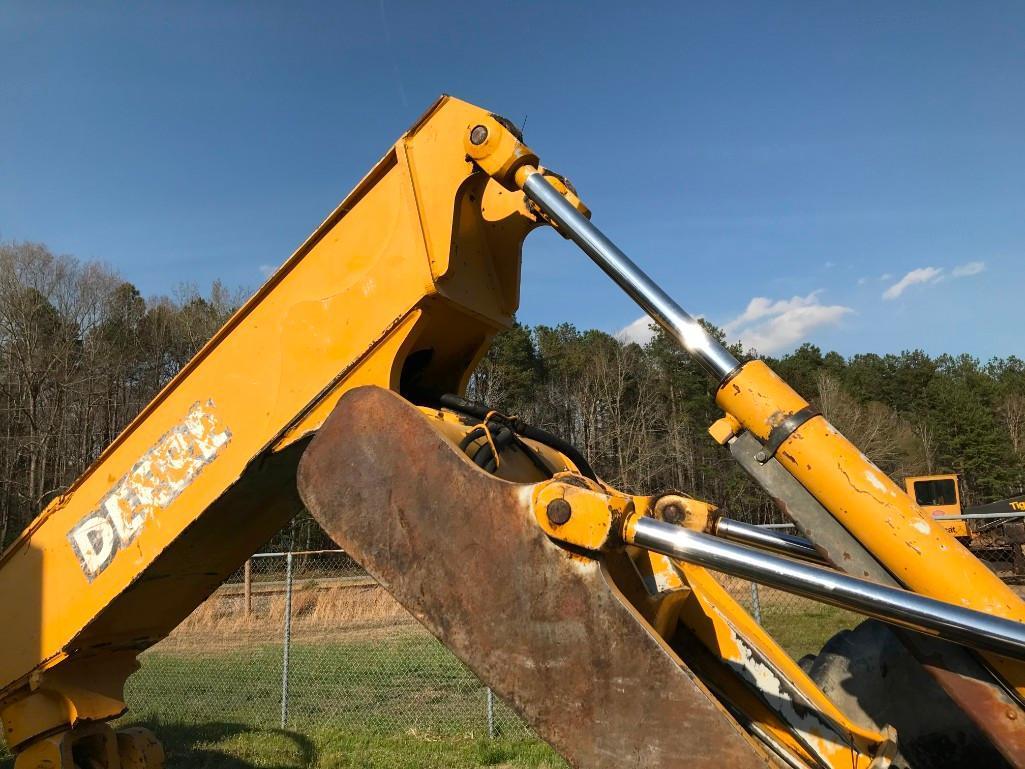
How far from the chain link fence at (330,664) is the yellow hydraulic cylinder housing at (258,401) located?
3.25 meters

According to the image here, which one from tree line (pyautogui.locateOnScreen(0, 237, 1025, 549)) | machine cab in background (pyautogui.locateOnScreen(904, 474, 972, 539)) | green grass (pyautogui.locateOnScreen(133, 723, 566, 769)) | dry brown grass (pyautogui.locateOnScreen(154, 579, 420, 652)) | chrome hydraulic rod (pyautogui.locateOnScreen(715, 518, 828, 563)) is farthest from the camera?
tree line (pyautogui.locateOnScreen(0, 237, 1025, 549))

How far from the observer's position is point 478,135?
249 cm

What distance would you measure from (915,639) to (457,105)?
2.10m

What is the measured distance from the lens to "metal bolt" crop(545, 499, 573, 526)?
6.21 feet

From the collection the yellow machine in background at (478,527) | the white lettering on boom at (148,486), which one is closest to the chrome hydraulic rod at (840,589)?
the yellow machine in background at (478,527)

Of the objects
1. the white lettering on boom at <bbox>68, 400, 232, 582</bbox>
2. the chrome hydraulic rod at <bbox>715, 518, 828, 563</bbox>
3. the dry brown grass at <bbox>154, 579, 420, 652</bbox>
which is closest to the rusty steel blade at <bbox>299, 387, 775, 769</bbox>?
the white lettering on boom at <bbox>68, 400, 232, 582</bbox>

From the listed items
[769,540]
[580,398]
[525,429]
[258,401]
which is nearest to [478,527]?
[525,429]

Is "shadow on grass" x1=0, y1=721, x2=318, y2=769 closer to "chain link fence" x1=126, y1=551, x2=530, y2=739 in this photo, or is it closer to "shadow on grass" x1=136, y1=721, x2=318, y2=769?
"shadow on grass" x1=136, y1=721, x2=318, y2=769

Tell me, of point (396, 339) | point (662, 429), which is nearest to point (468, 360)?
point (396, 339)

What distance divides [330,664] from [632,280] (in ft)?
36.1

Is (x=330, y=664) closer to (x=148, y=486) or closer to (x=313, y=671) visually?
(x=313, y=671)

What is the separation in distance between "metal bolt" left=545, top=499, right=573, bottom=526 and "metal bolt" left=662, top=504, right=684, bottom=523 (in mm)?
482

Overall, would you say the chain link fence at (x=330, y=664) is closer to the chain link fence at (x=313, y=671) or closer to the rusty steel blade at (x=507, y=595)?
the chain link fence at (x=313, y=671)

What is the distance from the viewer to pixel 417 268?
2480mm
